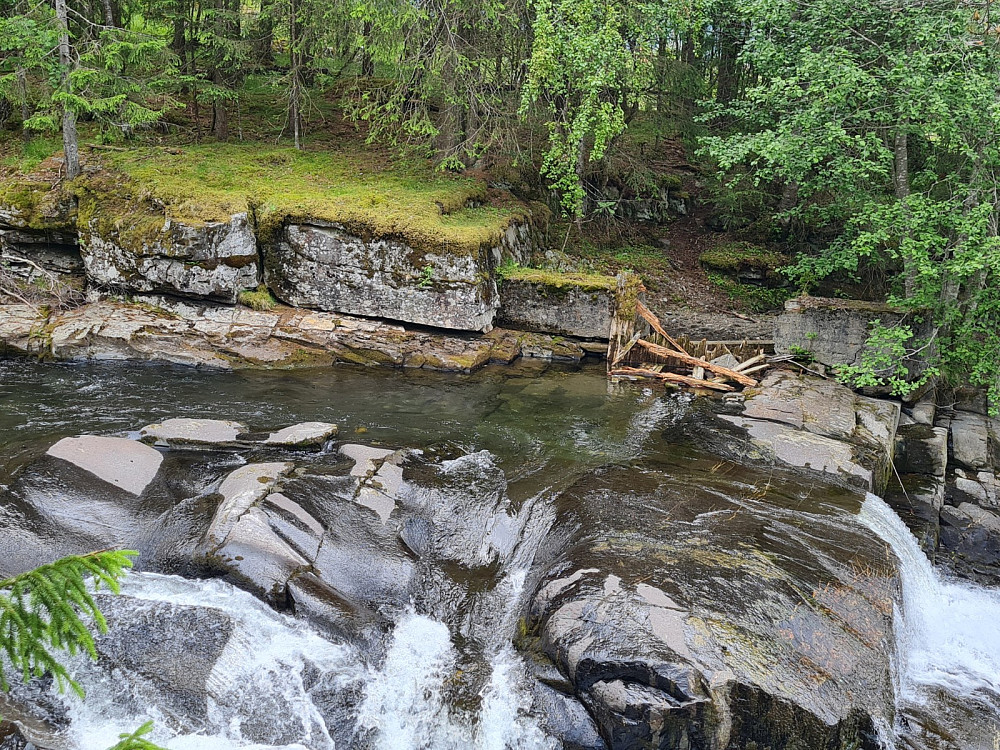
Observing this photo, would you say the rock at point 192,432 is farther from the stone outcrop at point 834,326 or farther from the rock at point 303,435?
the stone outcrop at point 834,326

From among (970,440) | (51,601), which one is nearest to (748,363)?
(970,440)

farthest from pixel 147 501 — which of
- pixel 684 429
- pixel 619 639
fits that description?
pixel 684 429

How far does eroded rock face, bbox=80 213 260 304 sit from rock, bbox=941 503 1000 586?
1163 cm

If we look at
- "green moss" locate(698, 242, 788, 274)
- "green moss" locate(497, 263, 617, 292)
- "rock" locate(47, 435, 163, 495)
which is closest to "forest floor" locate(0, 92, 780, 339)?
"green moss" locate(698, 242, 788, 274)

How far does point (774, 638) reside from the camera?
5.57 m

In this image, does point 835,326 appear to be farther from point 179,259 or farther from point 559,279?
point 179,259

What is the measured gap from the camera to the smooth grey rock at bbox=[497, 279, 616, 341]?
506 inches

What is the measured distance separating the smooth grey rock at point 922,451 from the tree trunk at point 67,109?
49.0 ft

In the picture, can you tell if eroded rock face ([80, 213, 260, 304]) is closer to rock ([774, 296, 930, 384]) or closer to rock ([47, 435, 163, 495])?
rock ([47, 435, 163, 495])

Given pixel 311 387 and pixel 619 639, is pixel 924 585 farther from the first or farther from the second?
pixel 311 387

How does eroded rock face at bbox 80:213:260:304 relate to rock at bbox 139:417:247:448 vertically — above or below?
above

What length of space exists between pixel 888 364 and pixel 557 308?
5656 millimetres

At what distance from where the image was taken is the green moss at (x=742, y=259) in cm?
1587

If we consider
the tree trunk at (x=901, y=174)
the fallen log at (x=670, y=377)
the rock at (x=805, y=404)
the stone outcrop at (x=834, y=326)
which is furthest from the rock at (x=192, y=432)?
the tree trunk at (x=901, y=174)
